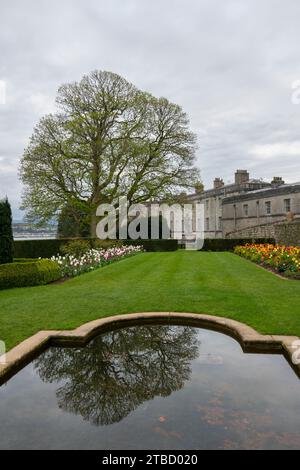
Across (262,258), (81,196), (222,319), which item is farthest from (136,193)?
(222,319)

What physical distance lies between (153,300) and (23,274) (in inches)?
202

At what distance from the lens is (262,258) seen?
15781 millimetres

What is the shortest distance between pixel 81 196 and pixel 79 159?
2.72 meters

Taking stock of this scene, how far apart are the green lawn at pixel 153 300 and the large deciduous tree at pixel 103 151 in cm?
1414

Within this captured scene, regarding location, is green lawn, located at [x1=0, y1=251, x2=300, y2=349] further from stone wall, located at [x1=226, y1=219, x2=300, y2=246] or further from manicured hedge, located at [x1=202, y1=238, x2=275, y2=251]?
manicured hedge, located at [x1=202, y1=238, x2=275, y2=251]

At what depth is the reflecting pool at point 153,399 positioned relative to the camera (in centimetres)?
304

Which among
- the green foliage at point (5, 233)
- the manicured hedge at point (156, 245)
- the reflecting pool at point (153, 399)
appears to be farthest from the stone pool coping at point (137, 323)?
the manicured hedge at point (156, 245)

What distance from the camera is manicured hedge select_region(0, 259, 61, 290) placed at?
1076cm

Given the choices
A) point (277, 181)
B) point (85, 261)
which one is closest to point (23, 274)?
point (85, 261)

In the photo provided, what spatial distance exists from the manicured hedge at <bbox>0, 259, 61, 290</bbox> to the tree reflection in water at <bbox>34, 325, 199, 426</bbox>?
579cm

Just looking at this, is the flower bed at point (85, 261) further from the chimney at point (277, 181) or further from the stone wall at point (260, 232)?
the chimney at point (277, 181)

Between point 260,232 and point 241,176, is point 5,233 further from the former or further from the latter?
point 241,176

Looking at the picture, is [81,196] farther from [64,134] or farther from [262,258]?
[262,258]

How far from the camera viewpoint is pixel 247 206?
128ft
